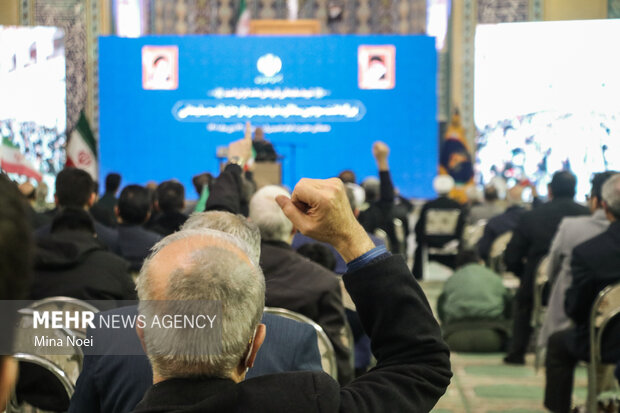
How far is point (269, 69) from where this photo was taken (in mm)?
13898

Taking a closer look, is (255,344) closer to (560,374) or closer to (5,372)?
(5,372)

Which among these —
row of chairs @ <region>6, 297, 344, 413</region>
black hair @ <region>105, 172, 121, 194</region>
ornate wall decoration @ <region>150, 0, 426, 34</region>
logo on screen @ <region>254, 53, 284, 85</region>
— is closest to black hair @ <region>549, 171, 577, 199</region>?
row of chairs @ <region>6, 297, 344, 413</region>

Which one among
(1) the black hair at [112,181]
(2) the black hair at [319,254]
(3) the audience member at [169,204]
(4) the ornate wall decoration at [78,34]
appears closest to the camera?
(2) the black hair at [319,254]

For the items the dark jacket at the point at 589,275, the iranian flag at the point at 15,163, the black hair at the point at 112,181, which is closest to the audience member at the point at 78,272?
the dark jacket at the point at 589,275

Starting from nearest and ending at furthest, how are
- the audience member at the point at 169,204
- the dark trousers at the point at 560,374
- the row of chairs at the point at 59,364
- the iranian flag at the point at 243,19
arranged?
the row of chairs at the point at 59,364
the dark trousers at the point at 560,374
the audience member at the point at 169,204
the iranian flag at the point at 243,19

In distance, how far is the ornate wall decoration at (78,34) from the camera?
1465cm

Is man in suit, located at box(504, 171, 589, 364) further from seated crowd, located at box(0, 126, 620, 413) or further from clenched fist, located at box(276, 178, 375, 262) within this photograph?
clenched fist, located at box(276, 178, 375, 262)

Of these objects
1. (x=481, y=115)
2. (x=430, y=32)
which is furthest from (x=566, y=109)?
(x=430, y=32)

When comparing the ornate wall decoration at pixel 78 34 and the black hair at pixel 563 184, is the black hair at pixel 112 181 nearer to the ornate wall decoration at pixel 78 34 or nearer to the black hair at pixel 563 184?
the black hair at pixel 563 184

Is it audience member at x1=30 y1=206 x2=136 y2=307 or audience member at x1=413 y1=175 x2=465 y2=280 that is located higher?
audience member at x1=30 y1=206 x2=136 y2=307

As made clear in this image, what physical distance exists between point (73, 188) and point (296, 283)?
59.6 inches

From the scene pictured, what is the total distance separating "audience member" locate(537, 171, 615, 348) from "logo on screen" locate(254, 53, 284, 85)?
968cm

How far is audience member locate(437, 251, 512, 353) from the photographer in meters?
5.49

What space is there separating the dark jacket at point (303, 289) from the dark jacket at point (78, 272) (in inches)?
20.4
